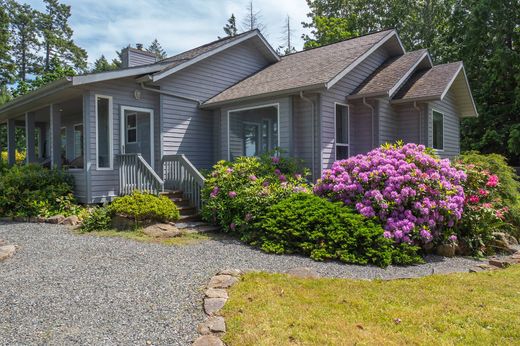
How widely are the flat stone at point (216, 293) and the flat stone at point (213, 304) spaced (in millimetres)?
83

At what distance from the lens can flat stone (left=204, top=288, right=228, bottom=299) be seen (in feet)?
12.8

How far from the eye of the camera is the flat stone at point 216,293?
3.89 m

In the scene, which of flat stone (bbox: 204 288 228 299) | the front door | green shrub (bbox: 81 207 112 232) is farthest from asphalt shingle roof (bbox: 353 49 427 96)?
flat stone (bbox: 204 288 228 299)

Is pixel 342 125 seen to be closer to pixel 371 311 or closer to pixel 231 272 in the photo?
pixel 231 272

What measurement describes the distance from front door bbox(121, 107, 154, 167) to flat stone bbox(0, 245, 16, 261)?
14.9 feet

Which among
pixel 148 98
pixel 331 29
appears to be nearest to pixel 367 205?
pixel 148 98

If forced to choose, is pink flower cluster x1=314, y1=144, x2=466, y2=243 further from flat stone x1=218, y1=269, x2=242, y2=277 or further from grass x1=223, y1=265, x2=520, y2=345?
flat stone x1=218, y1=269, x2=242, y2=277

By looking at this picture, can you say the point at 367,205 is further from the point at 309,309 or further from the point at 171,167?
the point at 171,167

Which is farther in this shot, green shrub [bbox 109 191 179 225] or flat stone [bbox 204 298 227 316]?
green shrub [bbox 109 191 179 225]

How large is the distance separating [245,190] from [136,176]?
10.2 feet

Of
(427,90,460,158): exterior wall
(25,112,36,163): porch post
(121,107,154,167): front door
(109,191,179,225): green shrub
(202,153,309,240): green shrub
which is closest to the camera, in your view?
(202,153,309,240): green shrub

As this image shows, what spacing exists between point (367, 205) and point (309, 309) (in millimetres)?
3347

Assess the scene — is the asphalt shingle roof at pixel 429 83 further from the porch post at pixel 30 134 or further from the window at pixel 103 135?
the porch post at pixel 30 134

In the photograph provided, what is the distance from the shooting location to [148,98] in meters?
10.1
